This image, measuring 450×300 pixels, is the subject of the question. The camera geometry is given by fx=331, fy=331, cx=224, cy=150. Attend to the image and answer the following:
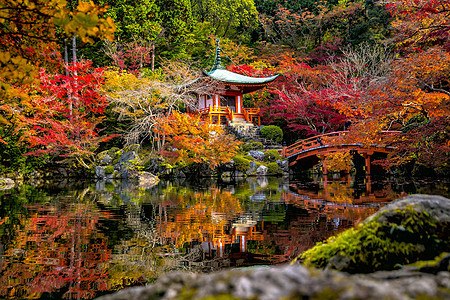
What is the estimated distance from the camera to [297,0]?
31594 millimetres

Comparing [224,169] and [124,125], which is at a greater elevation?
[124,125]

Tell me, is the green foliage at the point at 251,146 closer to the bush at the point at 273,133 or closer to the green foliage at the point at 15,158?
the bush at the point at 273,133

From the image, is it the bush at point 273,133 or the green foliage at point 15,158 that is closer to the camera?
the green foliage at point 15,158

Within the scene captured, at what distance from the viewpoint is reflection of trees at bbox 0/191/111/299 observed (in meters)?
3.14

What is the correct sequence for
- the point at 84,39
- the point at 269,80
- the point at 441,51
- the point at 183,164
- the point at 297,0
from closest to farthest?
the point at 84,39 → the point at 441,51 → the point at 183,164 → the point at 269,80 → the point at 297,0

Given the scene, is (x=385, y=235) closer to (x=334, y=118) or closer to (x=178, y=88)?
(x=178, y=88)

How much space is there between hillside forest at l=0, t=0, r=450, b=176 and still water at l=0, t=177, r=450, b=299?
1.93 m

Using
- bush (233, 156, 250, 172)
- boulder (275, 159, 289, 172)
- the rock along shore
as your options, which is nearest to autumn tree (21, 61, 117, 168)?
bush (233, 156, 250, 172)

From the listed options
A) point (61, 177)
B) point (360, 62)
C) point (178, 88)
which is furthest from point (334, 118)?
point (61, 177)

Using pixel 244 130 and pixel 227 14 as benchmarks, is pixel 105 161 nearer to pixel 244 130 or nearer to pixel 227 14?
pixel 244 130

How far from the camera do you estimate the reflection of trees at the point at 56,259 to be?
3.14m

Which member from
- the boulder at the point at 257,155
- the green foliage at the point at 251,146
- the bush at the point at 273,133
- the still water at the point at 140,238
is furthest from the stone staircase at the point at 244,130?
the still water at the point at 140,238

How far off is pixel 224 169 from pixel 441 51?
507 inches

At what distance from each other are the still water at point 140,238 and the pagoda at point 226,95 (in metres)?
16.6
